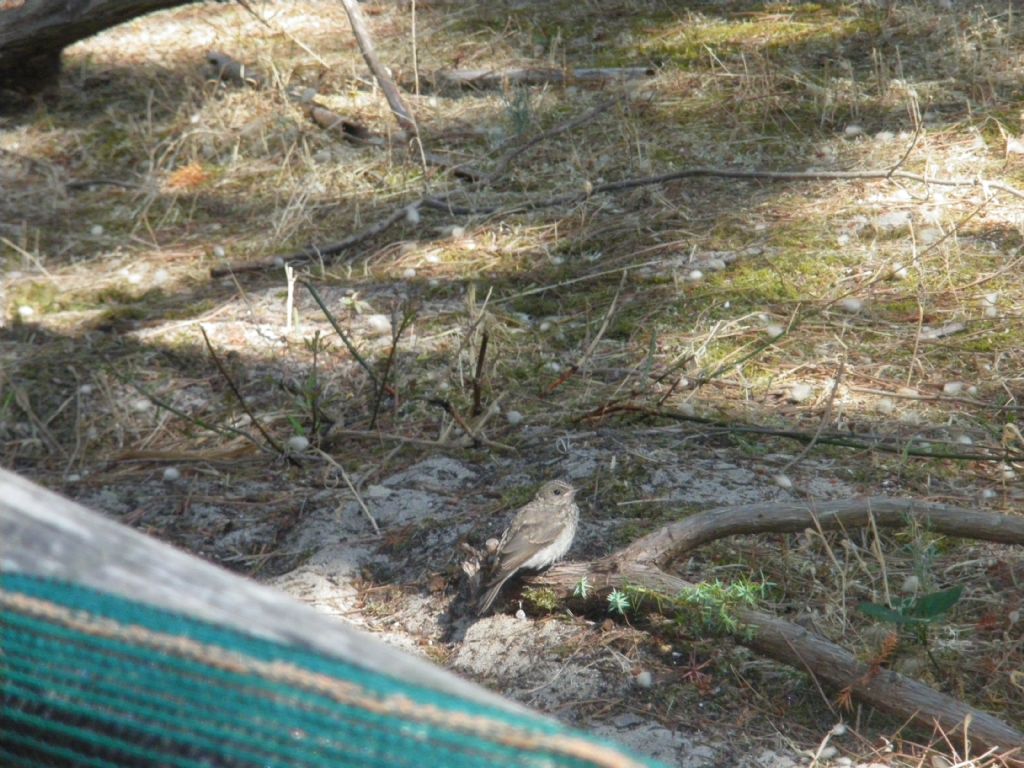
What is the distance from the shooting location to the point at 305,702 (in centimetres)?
137

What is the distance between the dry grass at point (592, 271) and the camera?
427cm

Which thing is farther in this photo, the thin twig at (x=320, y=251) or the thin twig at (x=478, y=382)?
the thin twig at (x=320, y=251)

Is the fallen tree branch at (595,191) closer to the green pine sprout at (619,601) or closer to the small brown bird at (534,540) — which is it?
the small brown bird at (534,540)

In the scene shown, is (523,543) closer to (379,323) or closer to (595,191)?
(379,323)

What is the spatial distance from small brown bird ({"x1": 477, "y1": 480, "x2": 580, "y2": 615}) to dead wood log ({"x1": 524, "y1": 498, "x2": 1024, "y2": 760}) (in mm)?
86

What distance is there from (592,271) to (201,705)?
171 inches

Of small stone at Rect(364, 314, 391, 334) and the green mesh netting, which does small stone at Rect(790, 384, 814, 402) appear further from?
the green mesh netting

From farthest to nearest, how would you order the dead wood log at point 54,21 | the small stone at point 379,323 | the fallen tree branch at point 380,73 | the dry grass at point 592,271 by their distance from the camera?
the dead wood log at point 54,21 → the fallen tree branch at point 380,73 → the small stone at point 379,323 → the dry grass at point 592,271

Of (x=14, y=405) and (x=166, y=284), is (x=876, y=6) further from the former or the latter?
(x=14, y=405)

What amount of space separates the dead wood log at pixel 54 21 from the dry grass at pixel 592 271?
0.58 m

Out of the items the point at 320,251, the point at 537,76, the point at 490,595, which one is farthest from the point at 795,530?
the point at 537,76

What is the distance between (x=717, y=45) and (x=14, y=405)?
16.4 feet

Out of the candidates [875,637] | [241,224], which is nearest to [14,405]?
[241,224]

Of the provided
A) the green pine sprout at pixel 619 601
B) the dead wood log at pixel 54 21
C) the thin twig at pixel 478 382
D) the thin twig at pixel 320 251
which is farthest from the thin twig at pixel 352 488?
the dead wood log at pixel 54 21
